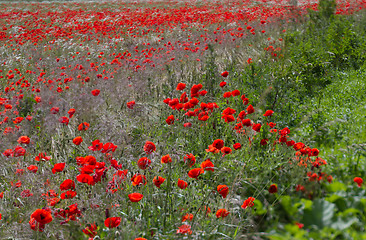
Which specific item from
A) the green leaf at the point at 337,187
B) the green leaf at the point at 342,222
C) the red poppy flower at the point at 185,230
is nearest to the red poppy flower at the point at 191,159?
the red poppy flower at the point at 185,230

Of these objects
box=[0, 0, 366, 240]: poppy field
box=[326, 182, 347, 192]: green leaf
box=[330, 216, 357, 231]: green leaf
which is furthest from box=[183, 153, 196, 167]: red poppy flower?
box=[330, 216, 357, 231]: green leaf

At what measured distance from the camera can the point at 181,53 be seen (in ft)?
22.0

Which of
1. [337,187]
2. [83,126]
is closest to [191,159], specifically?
[337,187]

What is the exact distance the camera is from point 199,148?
10.8 feet

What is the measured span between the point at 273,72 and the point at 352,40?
10.0 ft

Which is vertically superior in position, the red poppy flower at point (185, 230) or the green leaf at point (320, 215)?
the green leaf at point (320, 215)

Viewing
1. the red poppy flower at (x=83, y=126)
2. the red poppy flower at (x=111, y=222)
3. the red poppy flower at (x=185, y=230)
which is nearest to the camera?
the red poppy flower at (x=111, y=222)

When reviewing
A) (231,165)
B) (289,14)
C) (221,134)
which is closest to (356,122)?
(221,134)

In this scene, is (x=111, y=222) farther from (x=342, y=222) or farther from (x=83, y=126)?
(x=83, y=126)

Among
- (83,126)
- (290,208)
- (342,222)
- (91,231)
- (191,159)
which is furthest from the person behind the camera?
(83,126)

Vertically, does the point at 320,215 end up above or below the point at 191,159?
above

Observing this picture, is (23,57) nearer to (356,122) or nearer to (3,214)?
(3,214)

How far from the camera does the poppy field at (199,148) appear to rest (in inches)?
71.1

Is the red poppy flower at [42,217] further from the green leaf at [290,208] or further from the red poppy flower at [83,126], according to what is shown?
the green leaf at [290,208]
